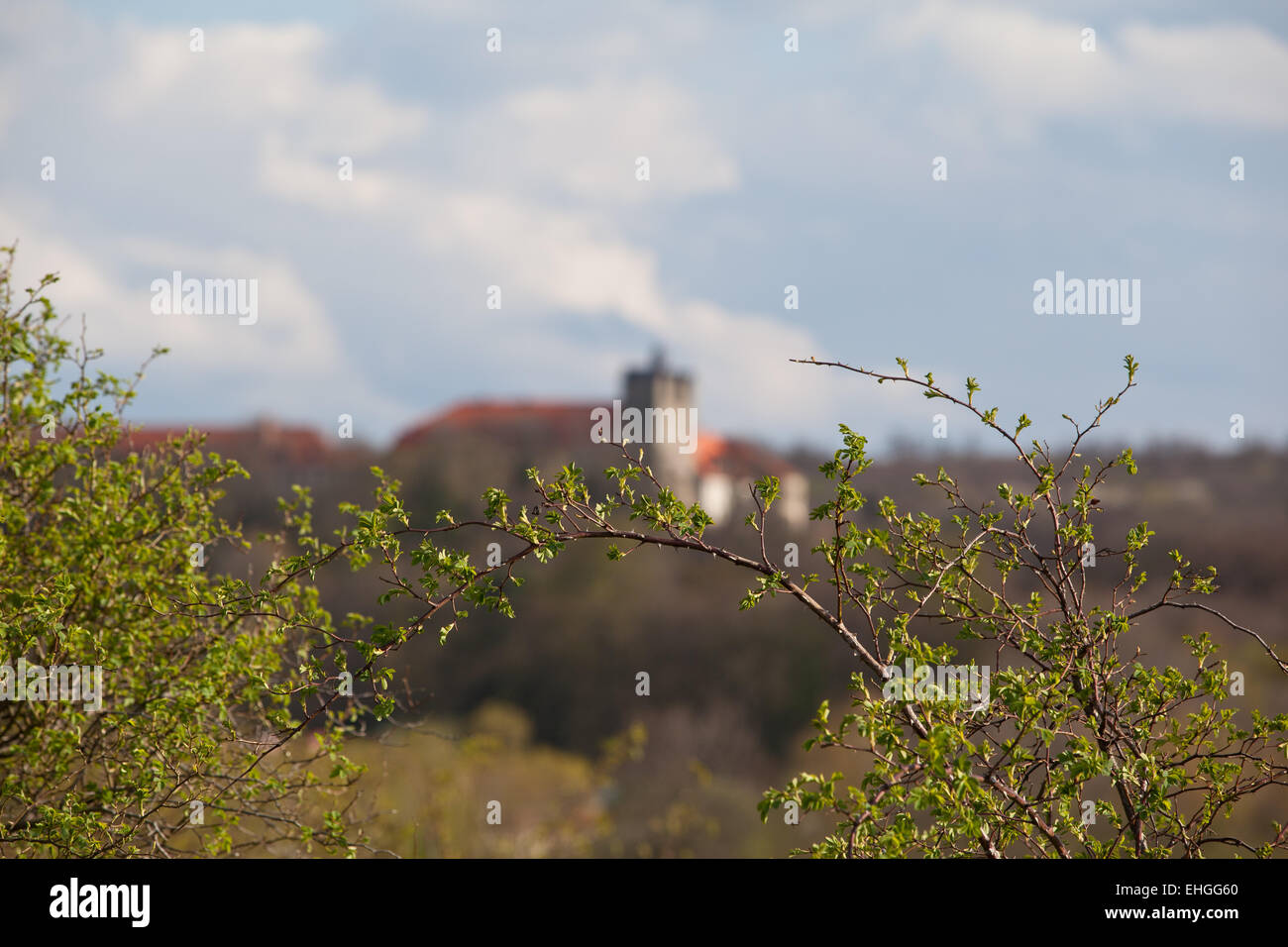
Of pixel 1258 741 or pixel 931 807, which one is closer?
pixel 931 807

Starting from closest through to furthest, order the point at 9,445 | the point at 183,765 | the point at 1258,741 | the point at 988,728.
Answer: the point at 988,728 → the point at 1258,741 → the point at 183,765 → the point at 9,445

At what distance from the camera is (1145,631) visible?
36219 millimetres

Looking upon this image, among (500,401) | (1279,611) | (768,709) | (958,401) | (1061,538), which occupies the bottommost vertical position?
(768,709)

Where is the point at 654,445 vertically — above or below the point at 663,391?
below

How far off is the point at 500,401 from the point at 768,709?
51107mm

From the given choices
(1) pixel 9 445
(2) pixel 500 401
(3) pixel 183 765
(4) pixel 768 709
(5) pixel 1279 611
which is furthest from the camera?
(2) pixel 500 401

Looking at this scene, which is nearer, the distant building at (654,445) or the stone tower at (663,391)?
the distant building at (654,445)

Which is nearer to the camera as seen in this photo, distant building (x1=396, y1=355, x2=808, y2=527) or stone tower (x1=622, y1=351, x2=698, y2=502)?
distant building (x1=396, y1=355, x2=808, y2=527)


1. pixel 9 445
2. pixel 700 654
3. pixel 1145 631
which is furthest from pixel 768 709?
pixel 9 445

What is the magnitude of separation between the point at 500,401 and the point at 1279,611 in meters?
61.2

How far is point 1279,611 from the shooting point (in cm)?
4631

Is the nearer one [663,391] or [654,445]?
[654,445]

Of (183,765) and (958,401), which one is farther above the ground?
(958,401)
